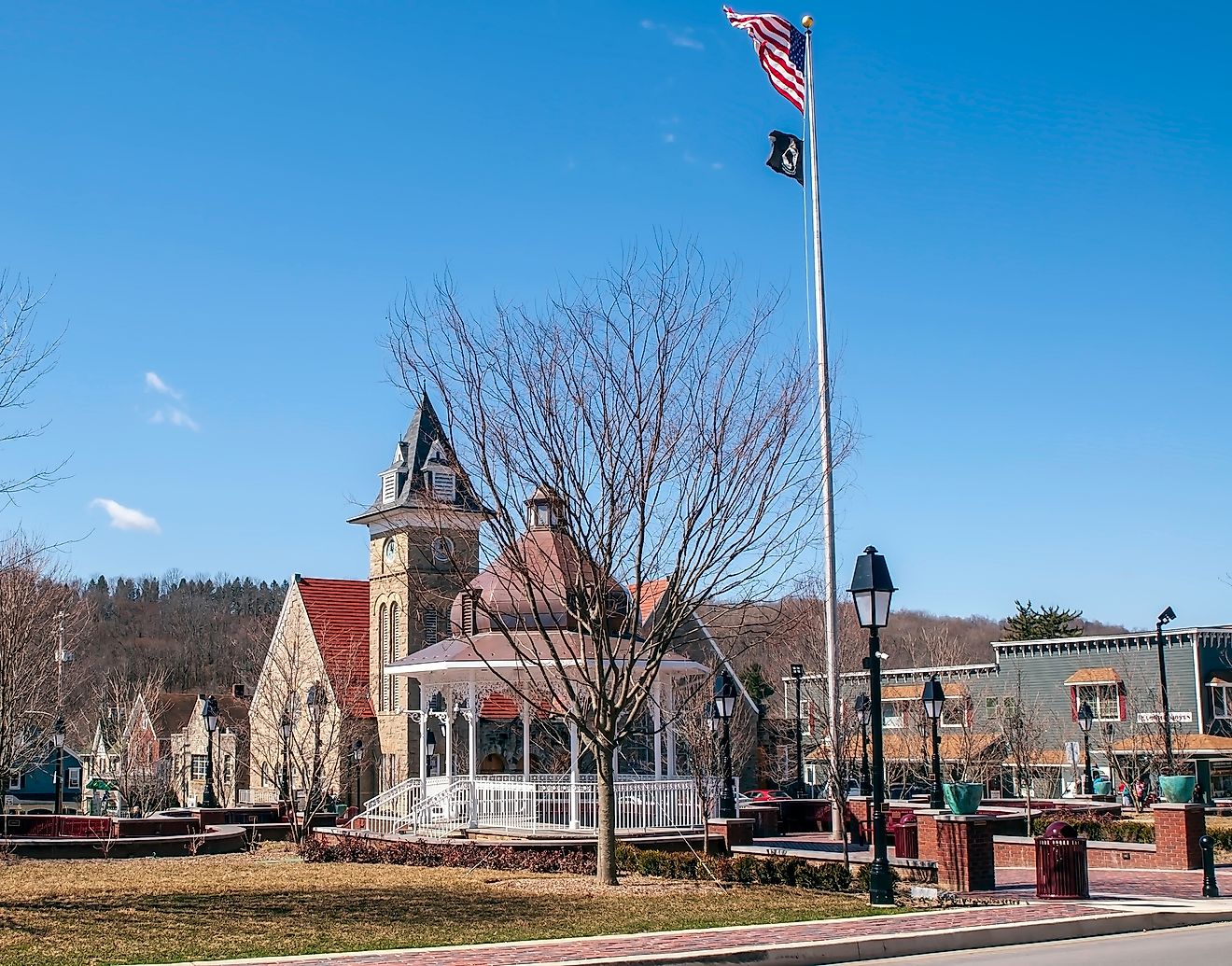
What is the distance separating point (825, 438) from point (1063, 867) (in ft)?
25.6

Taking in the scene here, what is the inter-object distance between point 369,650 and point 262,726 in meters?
6.85

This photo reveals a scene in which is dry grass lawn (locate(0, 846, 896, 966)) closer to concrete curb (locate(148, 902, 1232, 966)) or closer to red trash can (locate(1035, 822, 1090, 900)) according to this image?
concrete curb (locate(148, 902, 1232, 966))

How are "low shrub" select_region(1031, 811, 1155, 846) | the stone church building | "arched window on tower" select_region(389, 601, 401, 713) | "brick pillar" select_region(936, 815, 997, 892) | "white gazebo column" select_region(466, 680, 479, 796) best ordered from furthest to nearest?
"arched window on tower" select_region(389, 601, 401, 713), the stone church building, "low shrub" select_region(1031, 811, 1155, 846), "white gazebo column" select_region(466, 680, 479, 796), "brick pillar" select_region(936, 815, 997, 892)

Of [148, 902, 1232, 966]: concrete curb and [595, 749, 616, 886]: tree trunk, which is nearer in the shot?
[148, 902, 1232, 966]: concrete curb

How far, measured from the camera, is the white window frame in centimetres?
6028

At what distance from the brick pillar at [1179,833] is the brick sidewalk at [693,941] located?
761cm

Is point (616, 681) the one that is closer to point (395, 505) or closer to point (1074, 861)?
point (1074, 861)

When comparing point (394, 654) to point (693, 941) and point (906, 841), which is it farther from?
point (693, 941)

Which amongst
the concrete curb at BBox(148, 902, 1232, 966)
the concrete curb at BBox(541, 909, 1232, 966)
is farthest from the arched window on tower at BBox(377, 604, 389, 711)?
the concrete curb at BBox(541, 909, 1232, 966)

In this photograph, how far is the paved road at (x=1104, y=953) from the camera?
13125 millimetres

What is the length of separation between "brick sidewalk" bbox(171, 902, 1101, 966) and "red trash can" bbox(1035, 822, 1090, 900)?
159 cm

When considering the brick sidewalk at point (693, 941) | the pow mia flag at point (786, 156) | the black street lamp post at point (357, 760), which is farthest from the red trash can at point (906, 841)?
the black street lamp post at point (357, 760)

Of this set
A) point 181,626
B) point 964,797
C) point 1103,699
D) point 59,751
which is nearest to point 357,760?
point 59,751

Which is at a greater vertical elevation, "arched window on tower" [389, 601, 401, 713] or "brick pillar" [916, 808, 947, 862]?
"arched window on tower" [389, 601, 401, 713]
